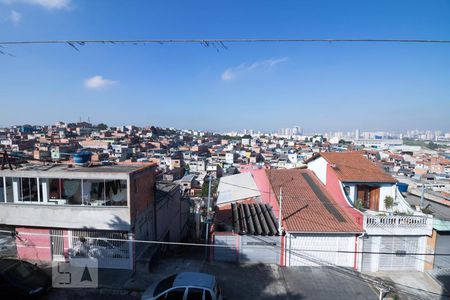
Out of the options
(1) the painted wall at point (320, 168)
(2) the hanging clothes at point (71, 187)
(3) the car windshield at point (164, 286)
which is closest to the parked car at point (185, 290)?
(3) the car windshield at point (164, 286)

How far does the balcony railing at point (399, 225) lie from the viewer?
1250 centimetres

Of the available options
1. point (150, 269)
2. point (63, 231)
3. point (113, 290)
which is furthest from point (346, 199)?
point (63, 231)

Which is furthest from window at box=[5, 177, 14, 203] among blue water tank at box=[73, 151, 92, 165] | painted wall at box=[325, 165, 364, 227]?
painted wall at box=[325, 165, 364, 227]

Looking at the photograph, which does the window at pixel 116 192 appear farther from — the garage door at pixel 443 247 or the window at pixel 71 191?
the garage door at pixel 443 247

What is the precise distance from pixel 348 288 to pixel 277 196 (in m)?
6.55

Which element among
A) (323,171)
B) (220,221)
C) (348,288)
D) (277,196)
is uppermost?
(323,171)

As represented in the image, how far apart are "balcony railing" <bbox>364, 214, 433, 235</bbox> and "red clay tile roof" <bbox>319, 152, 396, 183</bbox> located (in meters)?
2.90

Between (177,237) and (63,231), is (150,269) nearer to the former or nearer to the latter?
(63,231)

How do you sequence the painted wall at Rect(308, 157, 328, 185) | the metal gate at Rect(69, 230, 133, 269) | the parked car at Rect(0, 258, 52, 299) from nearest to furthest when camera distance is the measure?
the parked car at Rect(0, 258, 52, 299), the metal gate at Rect(69, 230, 133, 269), the painted wall at Rect(308, 157, 328, 185)

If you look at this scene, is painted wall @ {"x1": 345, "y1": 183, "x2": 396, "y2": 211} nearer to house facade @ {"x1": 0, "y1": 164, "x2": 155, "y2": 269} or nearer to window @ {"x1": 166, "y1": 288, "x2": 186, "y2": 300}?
window @ {"x1": 166, "y1": 288, "x2": 186, "y2": 300}

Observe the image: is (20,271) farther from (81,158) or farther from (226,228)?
(226,228)

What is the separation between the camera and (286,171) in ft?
70.5

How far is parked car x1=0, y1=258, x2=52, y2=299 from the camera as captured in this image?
8609 mm

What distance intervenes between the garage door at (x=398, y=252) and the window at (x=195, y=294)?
9766 millimetres
